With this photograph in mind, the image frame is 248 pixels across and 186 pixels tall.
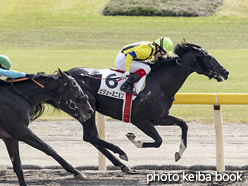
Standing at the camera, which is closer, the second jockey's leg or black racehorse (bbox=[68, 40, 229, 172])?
the second jockey's leg

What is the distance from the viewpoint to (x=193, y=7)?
2786 cm

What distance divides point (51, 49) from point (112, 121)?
10922mm

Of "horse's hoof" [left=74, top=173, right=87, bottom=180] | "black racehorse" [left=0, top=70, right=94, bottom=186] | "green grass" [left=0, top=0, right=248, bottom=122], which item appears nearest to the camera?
"black racehorse" [left=0, top=70, right=94, bottom=186]

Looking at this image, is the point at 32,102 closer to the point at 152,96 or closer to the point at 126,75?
the point at 126,75

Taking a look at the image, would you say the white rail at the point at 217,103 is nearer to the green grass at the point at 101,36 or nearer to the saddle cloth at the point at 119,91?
the saddle cloth at the point at 119,91

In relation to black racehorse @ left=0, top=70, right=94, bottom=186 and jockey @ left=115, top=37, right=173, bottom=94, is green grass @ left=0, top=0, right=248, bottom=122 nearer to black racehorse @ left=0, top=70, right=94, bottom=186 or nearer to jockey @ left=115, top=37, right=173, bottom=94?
jockey @ left=115, top=37, right=173, bottom=94

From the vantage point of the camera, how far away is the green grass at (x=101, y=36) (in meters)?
13.7

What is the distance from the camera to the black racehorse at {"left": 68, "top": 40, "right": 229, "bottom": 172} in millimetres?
5824

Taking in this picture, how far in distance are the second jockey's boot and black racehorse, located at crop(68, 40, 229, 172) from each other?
0.18m

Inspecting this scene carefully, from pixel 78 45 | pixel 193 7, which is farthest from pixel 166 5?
pixel 78 45

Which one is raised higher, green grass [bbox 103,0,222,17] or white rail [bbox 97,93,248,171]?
→ green grass [bbox 103,0,222,17]

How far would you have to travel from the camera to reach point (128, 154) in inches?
273

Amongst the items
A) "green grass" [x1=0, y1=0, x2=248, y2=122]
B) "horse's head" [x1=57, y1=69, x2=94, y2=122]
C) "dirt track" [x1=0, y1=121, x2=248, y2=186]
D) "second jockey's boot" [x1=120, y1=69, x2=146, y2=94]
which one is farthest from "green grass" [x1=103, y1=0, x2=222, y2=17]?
"horse's head" [x1=57, y1=69, x2=94, y2=122]

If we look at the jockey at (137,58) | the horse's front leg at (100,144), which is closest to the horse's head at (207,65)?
the jockey at (137,58)
